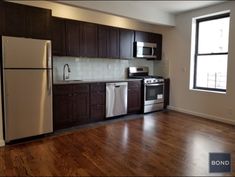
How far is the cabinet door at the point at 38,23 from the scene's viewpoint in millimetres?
3167

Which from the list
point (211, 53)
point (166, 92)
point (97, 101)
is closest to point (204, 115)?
point (166, 92)

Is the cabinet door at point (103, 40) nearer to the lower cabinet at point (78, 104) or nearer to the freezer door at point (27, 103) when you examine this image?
the lower cabinet at point (78, 104)

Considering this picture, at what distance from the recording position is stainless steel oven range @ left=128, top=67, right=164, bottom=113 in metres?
5.08

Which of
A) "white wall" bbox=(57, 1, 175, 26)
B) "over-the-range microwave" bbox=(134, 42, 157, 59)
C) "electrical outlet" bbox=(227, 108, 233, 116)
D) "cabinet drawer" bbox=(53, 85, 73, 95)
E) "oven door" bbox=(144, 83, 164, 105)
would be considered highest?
"white wall" bbox=(57, 1, 175, 26)

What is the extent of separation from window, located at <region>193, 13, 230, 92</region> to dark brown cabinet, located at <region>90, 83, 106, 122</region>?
2473 mm

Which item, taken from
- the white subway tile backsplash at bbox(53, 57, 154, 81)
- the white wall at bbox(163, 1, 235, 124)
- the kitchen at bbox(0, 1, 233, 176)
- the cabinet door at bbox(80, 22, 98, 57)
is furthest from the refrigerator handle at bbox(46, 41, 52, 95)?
the white wall at bbox(163, 1, 235, 124)

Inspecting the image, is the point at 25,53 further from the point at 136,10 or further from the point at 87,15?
the point at 136,10

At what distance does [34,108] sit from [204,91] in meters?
3.78

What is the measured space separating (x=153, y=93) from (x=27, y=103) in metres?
3.20

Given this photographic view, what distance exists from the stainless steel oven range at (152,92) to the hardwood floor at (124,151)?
104 centimetres

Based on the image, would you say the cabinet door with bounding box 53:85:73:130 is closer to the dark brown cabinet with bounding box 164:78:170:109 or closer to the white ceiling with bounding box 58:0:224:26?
the white ceiling with bounding box 58:0:224:26

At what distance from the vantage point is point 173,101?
5535 millimetres

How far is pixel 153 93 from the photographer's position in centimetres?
524

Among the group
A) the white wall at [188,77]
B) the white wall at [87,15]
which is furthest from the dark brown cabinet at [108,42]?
the white wall at [188,77]
